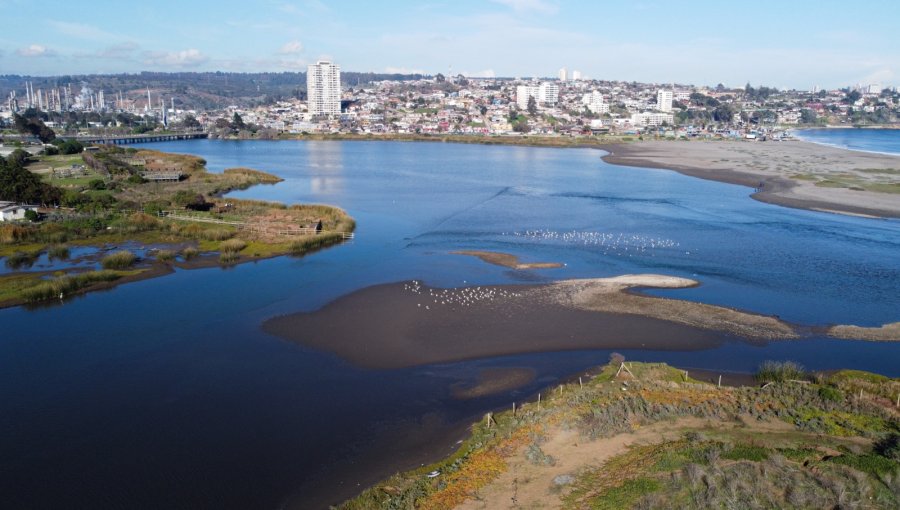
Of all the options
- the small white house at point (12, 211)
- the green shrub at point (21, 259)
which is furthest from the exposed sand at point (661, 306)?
the small white house at point (12, 211)

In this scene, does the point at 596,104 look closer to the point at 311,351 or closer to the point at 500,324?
the point at 500,324

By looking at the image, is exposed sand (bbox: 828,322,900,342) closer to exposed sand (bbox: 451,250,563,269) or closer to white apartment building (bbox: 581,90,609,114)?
exposed sand (bbox: 451,250,563,269)

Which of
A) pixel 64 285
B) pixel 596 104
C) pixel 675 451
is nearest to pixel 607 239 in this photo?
pixel 675 451

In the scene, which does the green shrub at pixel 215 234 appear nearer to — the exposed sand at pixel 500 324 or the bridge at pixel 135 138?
the exposed sand at pixel 500 324

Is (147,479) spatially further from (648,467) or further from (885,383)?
(885,383)

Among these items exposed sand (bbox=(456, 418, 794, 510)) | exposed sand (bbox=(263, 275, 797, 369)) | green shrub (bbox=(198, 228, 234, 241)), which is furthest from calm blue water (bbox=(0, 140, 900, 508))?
green shrub (bbox=(198, 228, 234, 241))

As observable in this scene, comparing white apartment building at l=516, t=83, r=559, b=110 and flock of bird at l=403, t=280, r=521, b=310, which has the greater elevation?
white apartment building at l=516, t=83, r=559, b=110
